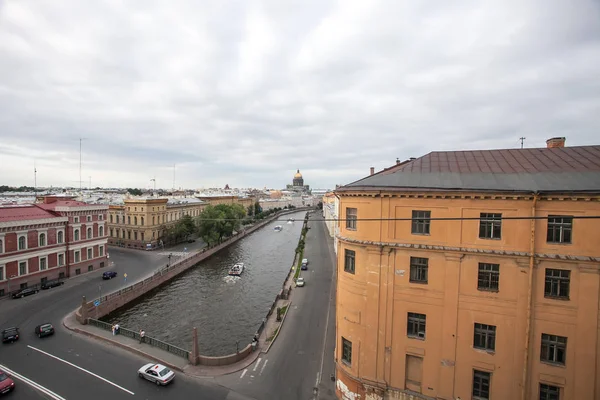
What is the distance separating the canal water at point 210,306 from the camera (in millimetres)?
27344

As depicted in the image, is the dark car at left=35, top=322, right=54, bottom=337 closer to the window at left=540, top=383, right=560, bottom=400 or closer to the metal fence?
the metal fence

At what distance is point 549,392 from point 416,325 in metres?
5.72

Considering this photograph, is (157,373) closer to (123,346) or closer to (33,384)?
(123,346)

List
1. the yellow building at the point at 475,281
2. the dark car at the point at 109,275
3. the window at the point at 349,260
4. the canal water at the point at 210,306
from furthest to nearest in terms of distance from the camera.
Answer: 1. the dark car at the point at 109,275
2. the canal water at the point at 210,306
3. the window at the point at 349,260
4. the yellow building at the point at 475,281

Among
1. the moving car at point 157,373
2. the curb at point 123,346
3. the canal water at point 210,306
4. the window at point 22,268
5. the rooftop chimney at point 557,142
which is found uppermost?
the rooftop chimney at point 557,142

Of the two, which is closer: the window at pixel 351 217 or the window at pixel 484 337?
the window at pixel 484 337

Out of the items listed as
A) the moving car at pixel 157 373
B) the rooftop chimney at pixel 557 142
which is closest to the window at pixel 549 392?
the rooftop chimney at pixel 557 142

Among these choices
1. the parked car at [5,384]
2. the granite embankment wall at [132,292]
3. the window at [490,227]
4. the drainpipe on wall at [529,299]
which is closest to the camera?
the drainpipe on wall at [529,299]

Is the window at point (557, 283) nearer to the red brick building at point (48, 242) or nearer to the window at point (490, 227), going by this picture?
the window at point (490, 227)

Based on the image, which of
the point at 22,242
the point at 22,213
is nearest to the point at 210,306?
the point at 22,242

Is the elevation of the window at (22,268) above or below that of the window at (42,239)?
below

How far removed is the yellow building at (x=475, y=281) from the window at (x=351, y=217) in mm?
53

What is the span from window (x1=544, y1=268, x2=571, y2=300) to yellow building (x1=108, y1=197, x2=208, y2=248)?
2363 inches

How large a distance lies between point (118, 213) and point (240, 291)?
1561 inches
